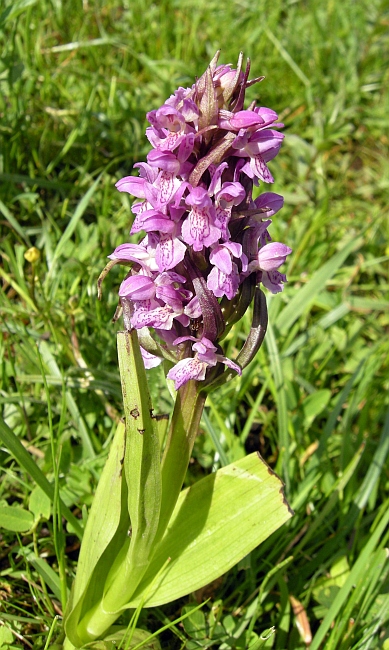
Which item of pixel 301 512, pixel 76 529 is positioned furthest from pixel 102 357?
pixel 301 512

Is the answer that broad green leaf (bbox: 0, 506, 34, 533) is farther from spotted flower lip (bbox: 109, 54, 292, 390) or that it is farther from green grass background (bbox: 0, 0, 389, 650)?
Result: spotted flower lip (bbox: 109, 54, 292, 390)

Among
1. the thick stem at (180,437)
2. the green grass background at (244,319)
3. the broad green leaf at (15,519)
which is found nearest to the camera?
the thick stem at (180,437)

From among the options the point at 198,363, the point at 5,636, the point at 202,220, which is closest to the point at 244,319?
the point at 198,363

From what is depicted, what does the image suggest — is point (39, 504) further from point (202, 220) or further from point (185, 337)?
point (202, 220)

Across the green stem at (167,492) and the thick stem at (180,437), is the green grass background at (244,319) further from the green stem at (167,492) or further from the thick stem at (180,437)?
the thick stem at (180,437)

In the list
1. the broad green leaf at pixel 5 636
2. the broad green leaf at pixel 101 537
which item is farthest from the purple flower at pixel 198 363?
the broad green leaf at pixel 5 636

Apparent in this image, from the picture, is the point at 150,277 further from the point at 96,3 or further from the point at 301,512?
the point at 96,3

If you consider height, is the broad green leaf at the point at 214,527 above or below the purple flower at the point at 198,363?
below
